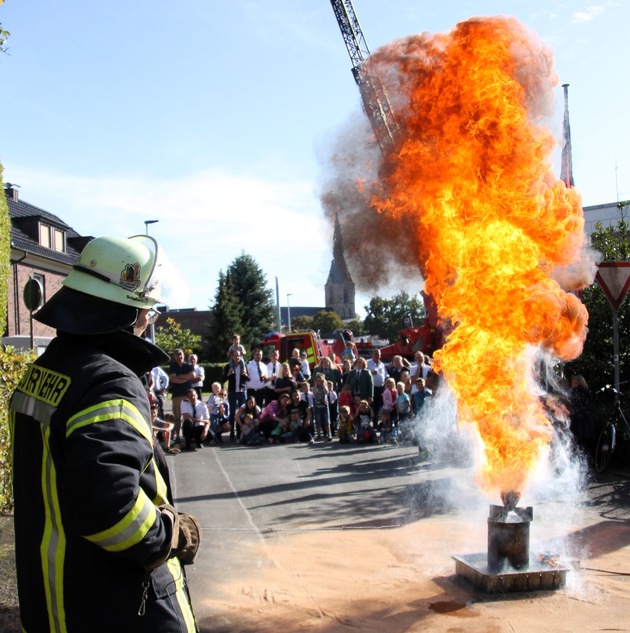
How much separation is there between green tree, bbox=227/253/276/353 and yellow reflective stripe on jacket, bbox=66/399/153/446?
5145 cm

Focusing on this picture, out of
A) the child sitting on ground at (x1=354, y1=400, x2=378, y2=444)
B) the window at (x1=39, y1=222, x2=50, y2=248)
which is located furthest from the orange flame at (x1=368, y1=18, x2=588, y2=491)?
the window at (x1=39, y1=222, x2=50, y2=248)

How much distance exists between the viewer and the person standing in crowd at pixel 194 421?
13398 mm

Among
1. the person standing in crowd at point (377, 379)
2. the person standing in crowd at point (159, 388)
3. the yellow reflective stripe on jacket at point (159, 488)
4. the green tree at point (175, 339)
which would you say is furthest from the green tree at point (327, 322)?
the yellow reflective stripe on jacket at point (159, 488)

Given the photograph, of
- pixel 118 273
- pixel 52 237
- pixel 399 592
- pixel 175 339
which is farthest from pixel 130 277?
pixel 175 339

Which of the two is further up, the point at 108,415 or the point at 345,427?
the point at 108,415

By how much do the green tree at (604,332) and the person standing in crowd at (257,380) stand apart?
6590 mm

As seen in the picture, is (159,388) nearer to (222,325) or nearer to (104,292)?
(104,292)

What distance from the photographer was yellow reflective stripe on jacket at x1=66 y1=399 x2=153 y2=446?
6.79 ft

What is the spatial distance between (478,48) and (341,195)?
5.55 metres

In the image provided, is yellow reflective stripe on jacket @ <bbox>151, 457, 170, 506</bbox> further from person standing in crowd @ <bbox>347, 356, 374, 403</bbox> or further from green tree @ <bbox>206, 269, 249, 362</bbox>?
green tree @ <bbox>206, 269, 249, 362</bbox>

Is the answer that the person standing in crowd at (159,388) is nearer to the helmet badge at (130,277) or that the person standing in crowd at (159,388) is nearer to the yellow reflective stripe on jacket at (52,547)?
the helmet badge at (130,277)

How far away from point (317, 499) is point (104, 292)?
665cm

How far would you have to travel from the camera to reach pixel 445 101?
6.48 meters

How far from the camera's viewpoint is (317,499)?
854 cm
